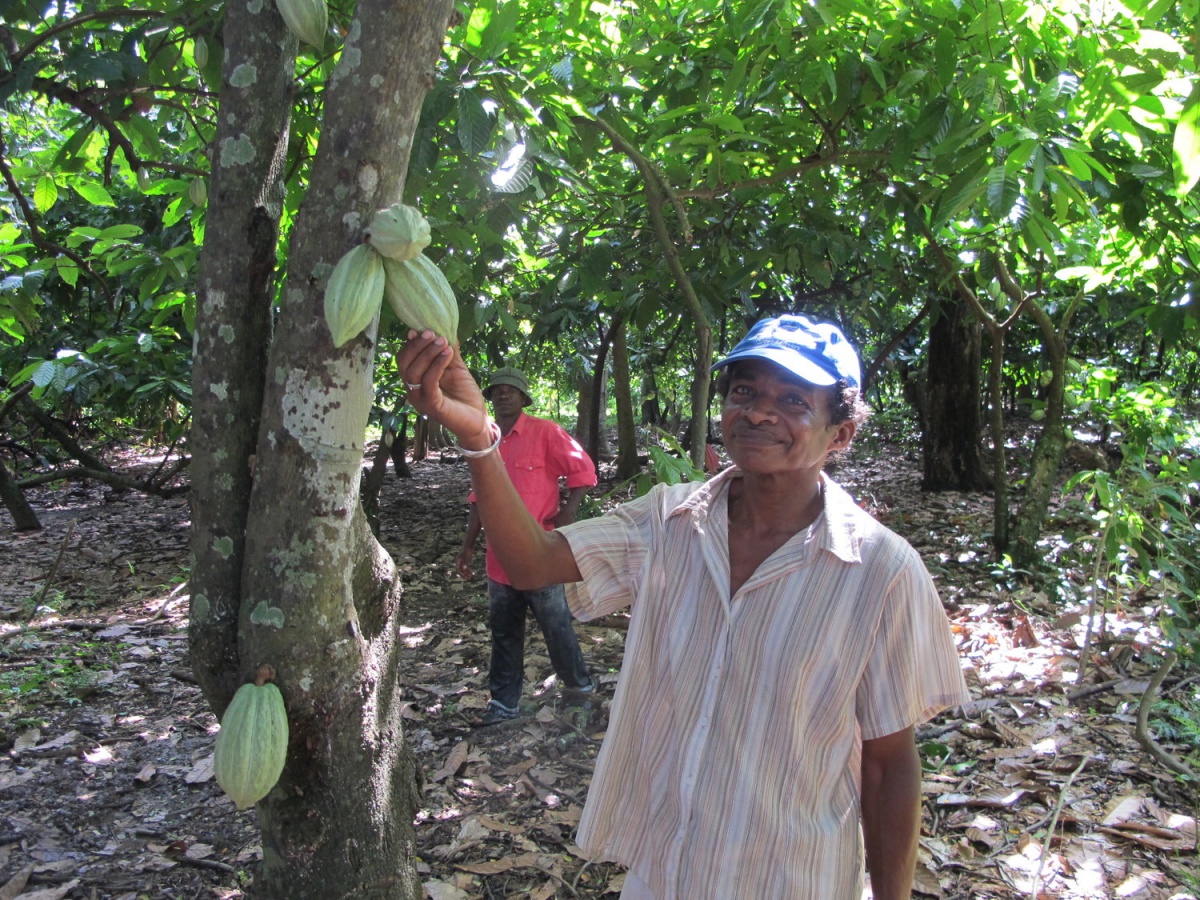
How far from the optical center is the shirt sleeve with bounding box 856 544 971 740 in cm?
117

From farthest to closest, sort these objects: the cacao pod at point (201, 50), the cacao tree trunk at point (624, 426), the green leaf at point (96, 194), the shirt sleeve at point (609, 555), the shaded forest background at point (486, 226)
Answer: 1. the cacao tree trunk at point (624, 426)
2. the green leaf at point (96, 194)
3. the cacao pod at point (201, 50)
4. the shirt sleeve at point (609, 555)
5. the shaded forest background at point (486, 226)

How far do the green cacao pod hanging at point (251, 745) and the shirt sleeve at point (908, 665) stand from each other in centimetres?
75

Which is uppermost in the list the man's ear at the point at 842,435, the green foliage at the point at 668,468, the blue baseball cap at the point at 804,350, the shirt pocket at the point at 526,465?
the blue baseball cap at the point at 804,350

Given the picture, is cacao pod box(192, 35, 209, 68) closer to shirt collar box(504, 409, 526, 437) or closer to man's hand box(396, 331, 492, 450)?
man's hand box(396, 331, 492, 450)

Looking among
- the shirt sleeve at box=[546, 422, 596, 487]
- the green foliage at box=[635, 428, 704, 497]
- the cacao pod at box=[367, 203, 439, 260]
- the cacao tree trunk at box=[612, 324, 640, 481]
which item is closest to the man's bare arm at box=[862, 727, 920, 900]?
the green foliage at box=[635, 428, 704, 497]

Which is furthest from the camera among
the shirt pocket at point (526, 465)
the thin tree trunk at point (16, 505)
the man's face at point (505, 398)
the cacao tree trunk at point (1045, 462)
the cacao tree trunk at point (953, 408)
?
the cacao tree trunk at point (953, 408)

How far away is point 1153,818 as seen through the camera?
2459 mm

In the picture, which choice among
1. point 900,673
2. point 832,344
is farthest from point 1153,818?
point 832,344

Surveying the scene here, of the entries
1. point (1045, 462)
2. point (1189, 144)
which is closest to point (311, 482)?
point (1189, 144)

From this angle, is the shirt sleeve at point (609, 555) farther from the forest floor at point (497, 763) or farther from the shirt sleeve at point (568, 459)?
the shirt sleeve at point (568, 459)

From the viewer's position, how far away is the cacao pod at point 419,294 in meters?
1.04

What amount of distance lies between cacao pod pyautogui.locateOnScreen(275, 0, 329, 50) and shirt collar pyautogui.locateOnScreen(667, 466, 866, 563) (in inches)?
32.5

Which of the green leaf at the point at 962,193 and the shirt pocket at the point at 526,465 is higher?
the green leaf at the point at 962,193

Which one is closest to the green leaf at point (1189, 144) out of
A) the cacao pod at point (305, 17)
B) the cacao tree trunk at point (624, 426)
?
the cacao pod at point (305, 17)
